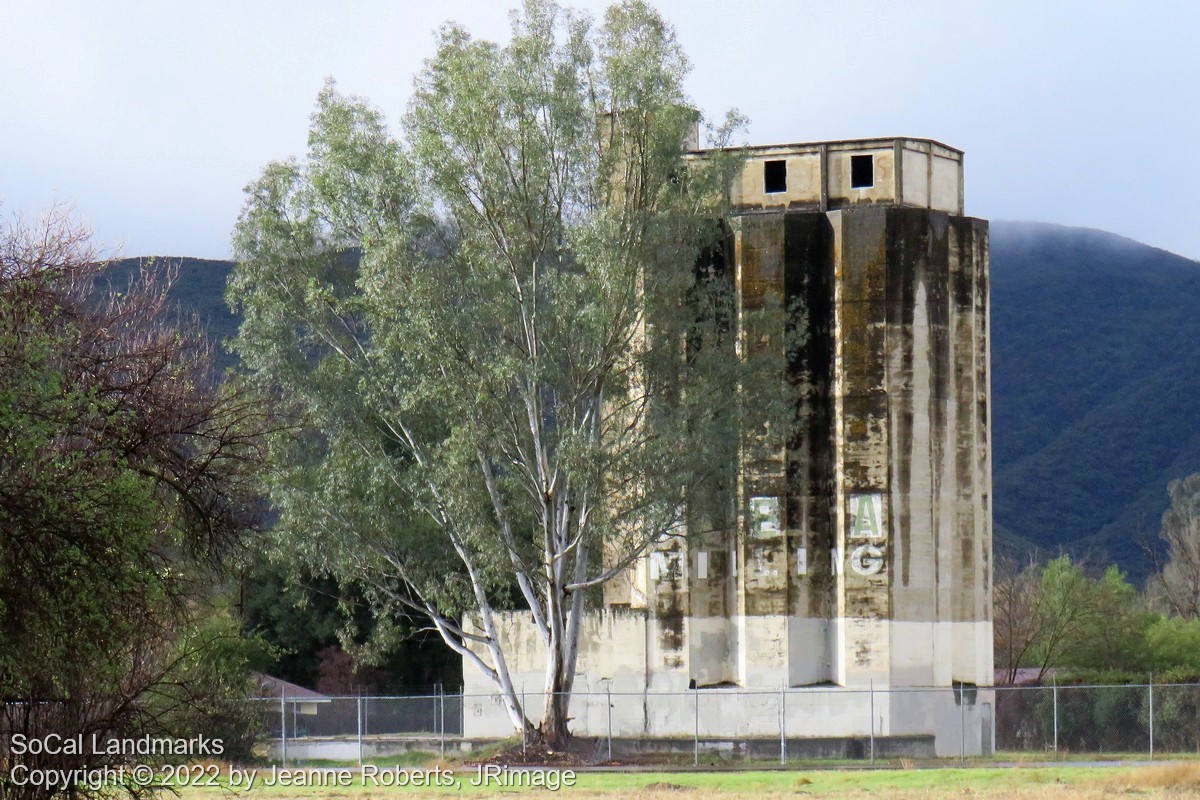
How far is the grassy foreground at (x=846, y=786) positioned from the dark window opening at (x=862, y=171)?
18514mm

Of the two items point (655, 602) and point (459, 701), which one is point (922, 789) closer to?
point (655, 602)

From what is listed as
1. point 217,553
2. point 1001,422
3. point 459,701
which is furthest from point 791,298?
point 1001,422

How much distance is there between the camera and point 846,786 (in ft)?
106

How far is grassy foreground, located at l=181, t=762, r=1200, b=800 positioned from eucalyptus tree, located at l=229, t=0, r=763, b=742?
7830 millimetres

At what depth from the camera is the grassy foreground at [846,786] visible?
29.7 meters

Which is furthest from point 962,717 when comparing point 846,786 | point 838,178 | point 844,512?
point 838,178

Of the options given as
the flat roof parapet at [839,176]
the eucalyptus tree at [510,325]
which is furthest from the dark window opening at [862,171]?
the eucalyptus tree at [510,325]

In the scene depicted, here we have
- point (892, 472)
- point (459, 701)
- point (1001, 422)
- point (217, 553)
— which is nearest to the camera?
point (217, 553)

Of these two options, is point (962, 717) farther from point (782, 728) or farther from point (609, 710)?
point (609, 710)

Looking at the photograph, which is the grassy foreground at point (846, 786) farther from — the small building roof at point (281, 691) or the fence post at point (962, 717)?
the fence post at point (962, 717)

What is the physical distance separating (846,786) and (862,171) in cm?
2150

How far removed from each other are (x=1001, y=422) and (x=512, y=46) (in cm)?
15122

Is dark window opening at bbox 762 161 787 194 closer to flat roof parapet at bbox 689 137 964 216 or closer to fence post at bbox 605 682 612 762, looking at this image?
flat roof parapet at bbox 689 137 964 216

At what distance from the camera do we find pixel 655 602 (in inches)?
1895
